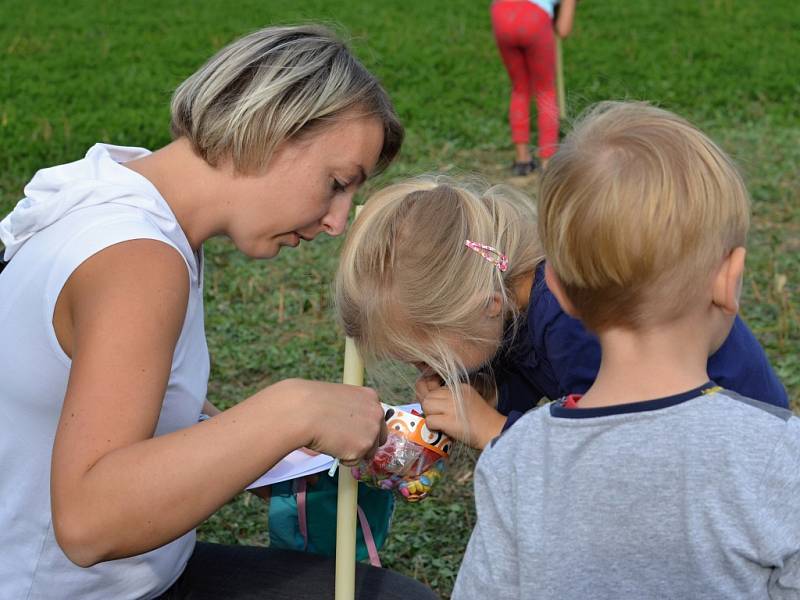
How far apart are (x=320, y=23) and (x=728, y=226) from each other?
1190 mm

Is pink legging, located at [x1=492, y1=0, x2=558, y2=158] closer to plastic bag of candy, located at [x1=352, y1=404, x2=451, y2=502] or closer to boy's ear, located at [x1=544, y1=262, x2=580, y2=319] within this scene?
plastic bag of candy, located at [x1=352, y1=404, x2=451, y2=502]

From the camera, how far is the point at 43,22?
11.1 meters

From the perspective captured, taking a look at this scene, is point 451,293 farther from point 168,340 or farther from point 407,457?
point 168,340

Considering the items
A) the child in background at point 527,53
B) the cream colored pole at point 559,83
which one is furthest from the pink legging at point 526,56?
the cream colored pole at point 559,83

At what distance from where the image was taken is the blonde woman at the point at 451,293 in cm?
230

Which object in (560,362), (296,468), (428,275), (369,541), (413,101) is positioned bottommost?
(413,101)

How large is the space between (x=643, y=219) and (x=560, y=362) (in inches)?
29.6

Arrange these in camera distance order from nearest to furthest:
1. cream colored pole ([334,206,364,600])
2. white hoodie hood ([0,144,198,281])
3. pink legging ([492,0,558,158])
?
white hoodie hood ([0,144,198,281])
cream colored pole ([334,206,364,600])
pink legging ([492,0,558,158])

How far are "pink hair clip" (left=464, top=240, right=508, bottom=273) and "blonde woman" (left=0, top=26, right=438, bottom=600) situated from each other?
0.86 ft

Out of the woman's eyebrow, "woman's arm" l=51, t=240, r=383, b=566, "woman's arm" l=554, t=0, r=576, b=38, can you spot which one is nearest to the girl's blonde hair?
the woman's eyebrow

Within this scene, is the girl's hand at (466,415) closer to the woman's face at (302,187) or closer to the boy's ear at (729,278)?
the woman's face at (302,187)

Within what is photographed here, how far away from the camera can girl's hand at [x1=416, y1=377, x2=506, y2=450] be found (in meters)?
2.36

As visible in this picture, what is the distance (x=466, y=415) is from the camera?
2.37m

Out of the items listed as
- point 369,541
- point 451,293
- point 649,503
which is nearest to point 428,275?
point 451,293
